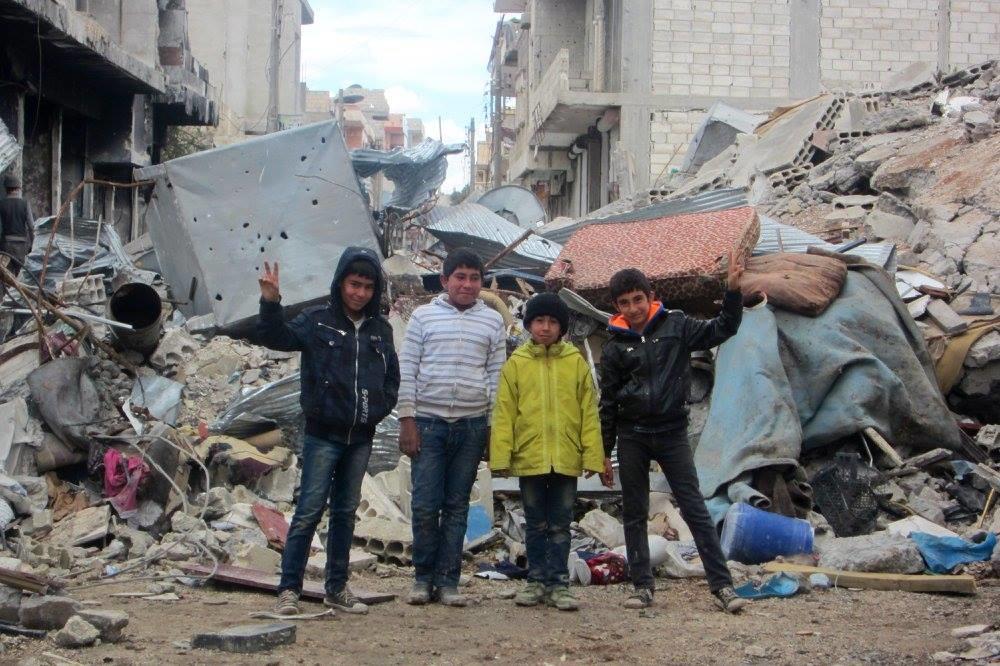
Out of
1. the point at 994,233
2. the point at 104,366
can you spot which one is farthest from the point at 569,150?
the point at 104,366

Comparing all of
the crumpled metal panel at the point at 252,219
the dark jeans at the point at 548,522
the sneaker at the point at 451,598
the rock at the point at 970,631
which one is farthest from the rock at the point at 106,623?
the crumpled metal panel at the point at 252,219

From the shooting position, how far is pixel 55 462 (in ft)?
22.1

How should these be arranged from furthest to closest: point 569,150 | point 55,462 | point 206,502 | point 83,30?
point 569,150 → point 83,30 → point 55,462 → point 206,502

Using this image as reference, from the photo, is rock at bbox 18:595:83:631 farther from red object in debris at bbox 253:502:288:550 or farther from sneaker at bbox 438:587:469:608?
red object in debris at bbox 253:502:288:550

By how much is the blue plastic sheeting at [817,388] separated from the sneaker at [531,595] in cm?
164

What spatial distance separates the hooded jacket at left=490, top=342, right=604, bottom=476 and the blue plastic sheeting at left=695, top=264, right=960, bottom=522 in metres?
1.53

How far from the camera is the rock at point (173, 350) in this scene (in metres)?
8.84

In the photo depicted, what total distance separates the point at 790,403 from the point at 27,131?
11.2m

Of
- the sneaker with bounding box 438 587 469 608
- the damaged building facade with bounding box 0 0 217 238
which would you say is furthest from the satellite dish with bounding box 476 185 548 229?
the sneaker with bounding box 438 587 469 608

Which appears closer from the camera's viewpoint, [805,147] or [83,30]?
[83,30]

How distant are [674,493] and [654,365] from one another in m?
0.56

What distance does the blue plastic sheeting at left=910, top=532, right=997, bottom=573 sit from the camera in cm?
532

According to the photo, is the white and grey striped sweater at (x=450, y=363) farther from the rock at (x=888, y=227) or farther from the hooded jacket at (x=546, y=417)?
the rock at (x=888, y=227)

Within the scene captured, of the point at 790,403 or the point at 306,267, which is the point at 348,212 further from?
the point at 790,403
